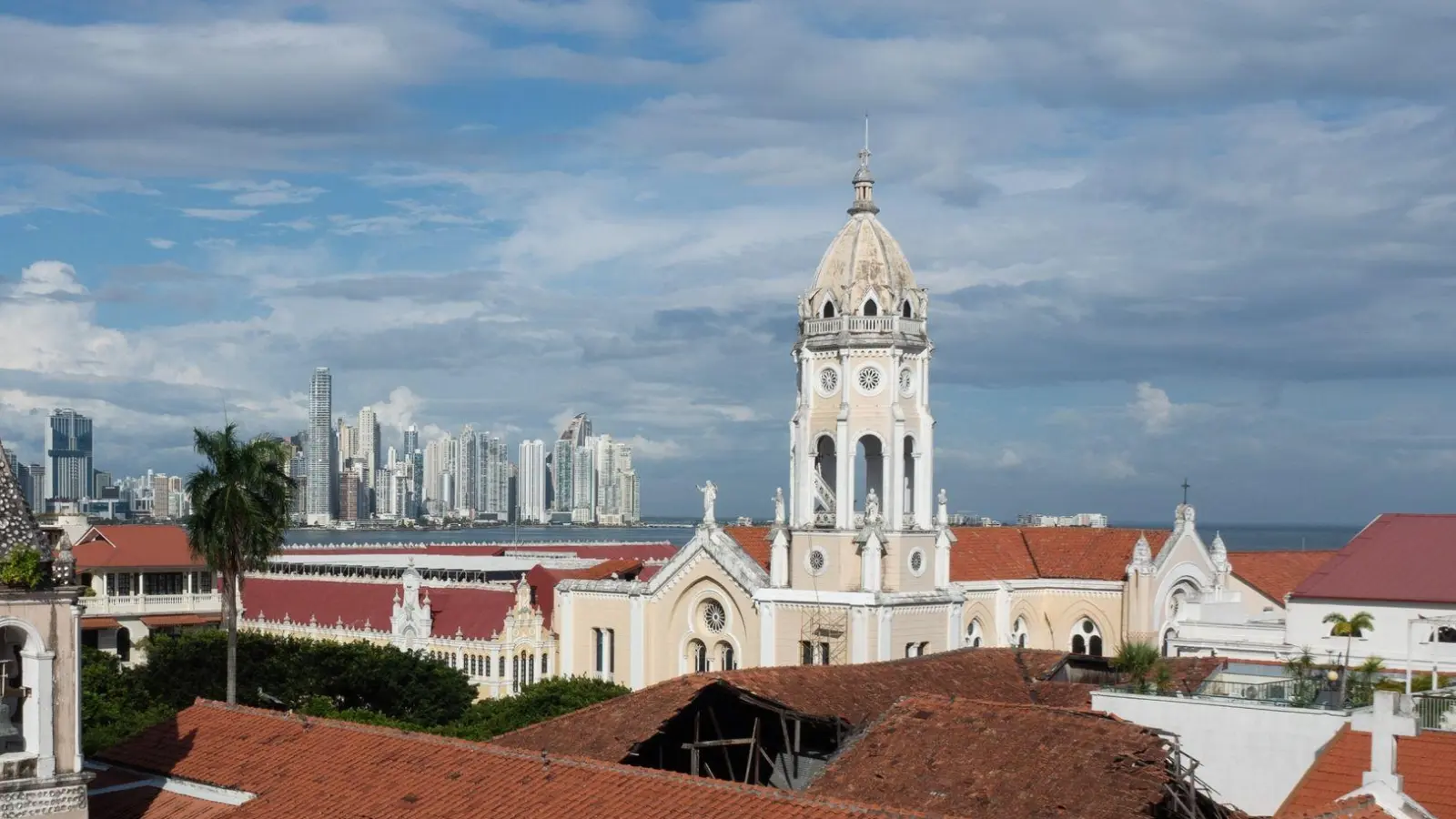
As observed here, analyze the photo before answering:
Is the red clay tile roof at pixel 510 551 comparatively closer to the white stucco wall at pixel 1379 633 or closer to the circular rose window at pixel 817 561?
the circular rose window at pixel 817 561

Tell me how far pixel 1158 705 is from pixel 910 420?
28766mm

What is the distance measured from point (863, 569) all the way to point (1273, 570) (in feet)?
67.2

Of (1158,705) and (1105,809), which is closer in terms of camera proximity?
(1105,809)

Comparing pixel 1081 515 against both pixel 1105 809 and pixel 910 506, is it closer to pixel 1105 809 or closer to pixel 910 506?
pixel 910 506

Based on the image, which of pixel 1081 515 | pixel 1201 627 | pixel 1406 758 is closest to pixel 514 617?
pixel 1201 627

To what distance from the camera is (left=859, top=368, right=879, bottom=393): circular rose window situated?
55969mm

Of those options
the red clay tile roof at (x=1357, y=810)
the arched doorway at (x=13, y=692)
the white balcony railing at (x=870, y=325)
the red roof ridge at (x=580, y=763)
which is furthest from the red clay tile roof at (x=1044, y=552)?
the arched doorway at (x=13, y=692)

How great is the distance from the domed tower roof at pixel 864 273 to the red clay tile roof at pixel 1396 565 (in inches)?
650

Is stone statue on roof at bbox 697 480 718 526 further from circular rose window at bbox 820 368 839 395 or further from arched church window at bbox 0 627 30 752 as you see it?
arched church window at bbox 0 627 30 752

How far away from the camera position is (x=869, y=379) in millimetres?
56094

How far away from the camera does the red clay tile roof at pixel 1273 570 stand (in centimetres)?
6375

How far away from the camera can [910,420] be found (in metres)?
56.3

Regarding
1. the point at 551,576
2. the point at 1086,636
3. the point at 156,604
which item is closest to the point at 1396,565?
the point at 1086,636

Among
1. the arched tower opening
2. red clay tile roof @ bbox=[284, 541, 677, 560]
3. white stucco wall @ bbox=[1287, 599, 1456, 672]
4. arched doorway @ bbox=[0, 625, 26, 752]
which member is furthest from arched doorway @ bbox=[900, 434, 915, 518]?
red clay tile roof @ bbox=[284, 541, 677, 560]
